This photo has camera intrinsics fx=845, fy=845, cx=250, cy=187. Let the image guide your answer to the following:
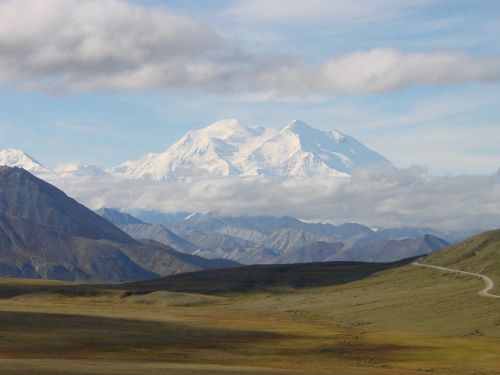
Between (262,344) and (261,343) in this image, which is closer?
(262,344)

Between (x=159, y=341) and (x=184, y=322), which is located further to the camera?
(x=184, y=322)

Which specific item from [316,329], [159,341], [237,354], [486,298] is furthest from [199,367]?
[486,298]

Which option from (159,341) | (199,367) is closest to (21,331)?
(159,341)

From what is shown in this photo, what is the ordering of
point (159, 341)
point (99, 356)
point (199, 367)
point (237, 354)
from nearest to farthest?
point (199, 367), point (99, 356), point (237, 354), point (159, 341)

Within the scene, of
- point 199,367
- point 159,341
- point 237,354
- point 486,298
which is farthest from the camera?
point 486,298

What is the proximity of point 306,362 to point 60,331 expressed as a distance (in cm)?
4374

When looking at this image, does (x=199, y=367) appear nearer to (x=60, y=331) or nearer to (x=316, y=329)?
(x=60, y=331)

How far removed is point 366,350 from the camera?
131 meters

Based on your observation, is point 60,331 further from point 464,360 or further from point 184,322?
point 464,360

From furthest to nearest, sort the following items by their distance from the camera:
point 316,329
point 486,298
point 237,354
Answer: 1. point 486,298
2. point 316,329
3. point 237,354

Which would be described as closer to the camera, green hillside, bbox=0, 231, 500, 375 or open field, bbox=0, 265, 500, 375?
green hillside, bbox=0, 231, 500, 375

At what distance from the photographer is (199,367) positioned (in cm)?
9638

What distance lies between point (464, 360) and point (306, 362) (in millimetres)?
22662

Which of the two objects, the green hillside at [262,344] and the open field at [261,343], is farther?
the open field at [261,343]
